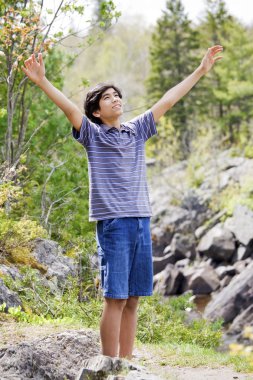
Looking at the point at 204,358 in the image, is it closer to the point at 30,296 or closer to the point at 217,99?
the point at 30,296

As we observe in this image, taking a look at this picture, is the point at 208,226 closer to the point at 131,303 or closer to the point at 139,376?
the point at 131,303

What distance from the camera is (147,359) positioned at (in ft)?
19.8

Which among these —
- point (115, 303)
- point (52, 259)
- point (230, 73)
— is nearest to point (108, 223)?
point (115, 303)

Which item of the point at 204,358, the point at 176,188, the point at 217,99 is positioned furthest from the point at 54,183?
the point at 217,99

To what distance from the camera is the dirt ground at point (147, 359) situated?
5196 mm

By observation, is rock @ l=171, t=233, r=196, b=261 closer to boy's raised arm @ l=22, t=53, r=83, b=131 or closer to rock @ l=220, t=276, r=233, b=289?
rock @ l=220, t=276, r=233, b=289

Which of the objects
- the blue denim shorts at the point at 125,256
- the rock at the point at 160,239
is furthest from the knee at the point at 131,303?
the rock at the point at 160,239

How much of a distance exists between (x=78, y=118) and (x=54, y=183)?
6869mm

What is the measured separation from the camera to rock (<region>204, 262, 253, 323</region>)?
20.4 metres

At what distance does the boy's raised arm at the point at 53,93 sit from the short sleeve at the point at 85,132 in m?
0.03

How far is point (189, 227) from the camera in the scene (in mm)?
32938

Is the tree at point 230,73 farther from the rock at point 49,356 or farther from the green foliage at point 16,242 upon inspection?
the rock at point 49,356

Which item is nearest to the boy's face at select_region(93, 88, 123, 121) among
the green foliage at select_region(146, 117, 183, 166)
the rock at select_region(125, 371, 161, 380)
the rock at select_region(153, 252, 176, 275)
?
the rock at select_region(125, 371, 161, 380)

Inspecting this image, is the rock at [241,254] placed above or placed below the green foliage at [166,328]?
below
